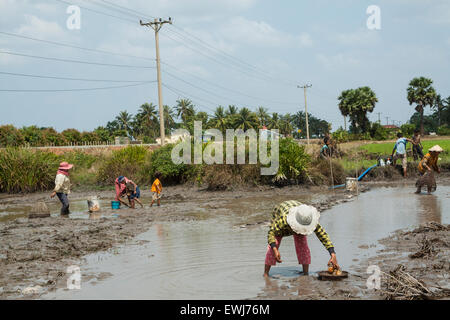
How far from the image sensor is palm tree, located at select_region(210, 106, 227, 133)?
317 feet

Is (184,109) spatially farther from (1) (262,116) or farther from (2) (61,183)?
(2) (61,183)

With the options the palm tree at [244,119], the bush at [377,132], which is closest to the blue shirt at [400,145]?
the bush at [377,132]

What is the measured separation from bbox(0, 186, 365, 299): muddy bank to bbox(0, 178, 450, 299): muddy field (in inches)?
1.1

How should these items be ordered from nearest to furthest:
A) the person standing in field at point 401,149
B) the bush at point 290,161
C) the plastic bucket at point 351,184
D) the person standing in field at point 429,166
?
the person standing in field at point 429,166
the plastic bucket at point 351,184
the person standing in field at point 401,149
the bush at point 290,161

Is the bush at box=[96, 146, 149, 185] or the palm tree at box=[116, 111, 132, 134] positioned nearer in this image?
the bush at box=[96, 146, 149, 185]

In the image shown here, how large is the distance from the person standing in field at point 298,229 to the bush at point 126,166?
19711mm

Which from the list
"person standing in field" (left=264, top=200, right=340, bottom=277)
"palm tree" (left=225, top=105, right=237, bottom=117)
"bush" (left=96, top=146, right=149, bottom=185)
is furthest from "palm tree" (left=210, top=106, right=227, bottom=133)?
"person standing in field" (left=264, top=200, right=340, bottom=277)

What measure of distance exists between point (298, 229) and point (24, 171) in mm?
22729

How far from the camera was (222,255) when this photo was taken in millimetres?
9125

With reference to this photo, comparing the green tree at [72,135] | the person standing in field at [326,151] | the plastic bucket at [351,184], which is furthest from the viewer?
the green tree at [72,135]

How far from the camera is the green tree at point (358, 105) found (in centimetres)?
7012

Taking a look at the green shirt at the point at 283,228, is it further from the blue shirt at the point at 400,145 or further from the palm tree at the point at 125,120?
the palm tree at the point at 125,120

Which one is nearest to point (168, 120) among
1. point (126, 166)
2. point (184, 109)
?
point (184, 109)

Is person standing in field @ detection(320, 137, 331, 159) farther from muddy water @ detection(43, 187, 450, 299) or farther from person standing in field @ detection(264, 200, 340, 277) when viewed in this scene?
person standing in field @ detection(264, 200, 340, 277)
